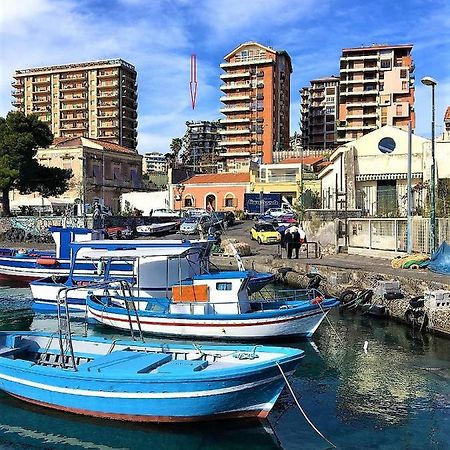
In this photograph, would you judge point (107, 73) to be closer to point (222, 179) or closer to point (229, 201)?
point (222, 179)

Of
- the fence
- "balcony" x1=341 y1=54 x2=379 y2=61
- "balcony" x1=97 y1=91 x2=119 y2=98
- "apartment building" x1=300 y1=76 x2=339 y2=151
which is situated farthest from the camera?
"apartment building" x1=300 y1=76 x2=339 y2=151

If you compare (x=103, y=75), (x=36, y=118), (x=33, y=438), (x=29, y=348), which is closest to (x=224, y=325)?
(x=29, y=348)

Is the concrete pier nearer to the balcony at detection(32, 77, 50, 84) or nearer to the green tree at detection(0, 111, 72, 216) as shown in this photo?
the green tree at detection(0, 111, 72, 216)

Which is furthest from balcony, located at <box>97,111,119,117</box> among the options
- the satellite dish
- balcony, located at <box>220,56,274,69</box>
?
the satellite dish

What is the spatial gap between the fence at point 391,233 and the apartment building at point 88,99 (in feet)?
239

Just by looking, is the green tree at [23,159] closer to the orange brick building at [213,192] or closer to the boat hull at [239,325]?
the orange brick building at [213,192]

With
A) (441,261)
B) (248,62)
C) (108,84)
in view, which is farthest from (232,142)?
(441,261)

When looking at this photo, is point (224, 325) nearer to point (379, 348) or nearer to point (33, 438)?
point (379, 348)

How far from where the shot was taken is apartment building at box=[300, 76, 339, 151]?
111 metres

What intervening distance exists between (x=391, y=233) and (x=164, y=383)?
20.2m

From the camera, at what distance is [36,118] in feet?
173

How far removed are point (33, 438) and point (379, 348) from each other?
403 inches

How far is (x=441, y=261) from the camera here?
75.5ft

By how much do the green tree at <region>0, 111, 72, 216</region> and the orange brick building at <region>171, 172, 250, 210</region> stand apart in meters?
20.8
